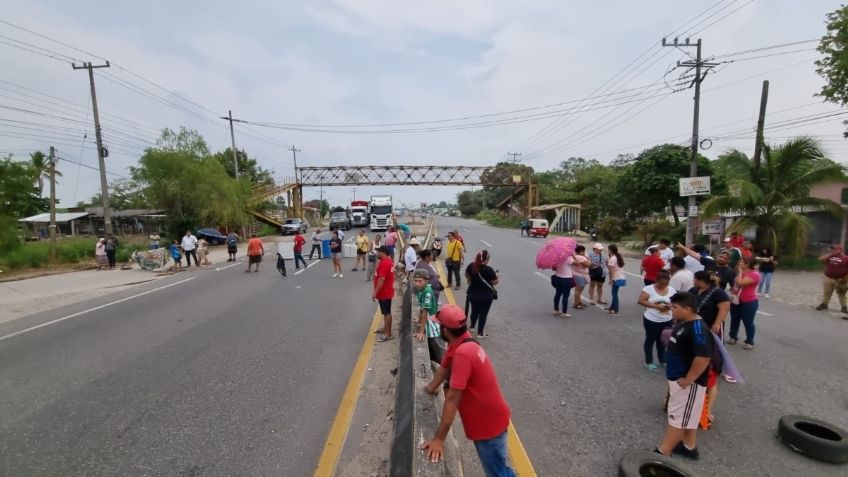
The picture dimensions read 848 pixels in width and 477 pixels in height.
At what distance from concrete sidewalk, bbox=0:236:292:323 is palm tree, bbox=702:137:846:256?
2006 centimetres

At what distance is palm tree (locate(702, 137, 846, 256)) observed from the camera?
13.6 m

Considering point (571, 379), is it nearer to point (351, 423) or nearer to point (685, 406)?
point (685, 406)

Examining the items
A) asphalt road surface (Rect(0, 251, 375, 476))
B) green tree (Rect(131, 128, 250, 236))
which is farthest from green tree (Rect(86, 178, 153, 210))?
asphalt road surface (Rect(0, 251, 375, 476))

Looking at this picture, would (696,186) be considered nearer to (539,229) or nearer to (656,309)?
(656,309)

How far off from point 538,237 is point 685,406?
3182 centimetres

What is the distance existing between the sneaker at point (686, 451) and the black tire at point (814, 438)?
2.80 ft

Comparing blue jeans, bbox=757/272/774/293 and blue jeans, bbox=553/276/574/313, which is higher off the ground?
blue jeans, bbox=553/276/574/313

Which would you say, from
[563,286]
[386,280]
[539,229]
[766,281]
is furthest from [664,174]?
[386,280]

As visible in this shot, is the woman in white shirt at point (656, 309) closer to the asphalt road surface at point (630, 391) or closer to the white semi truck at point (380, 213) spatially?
the asphalt road surface at point (630, 391)

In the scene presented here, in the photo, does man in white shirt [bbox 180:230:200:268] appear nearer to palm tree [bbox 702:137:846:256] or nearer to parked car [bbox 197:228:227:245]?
parked car [bbox 197:228:227:245]

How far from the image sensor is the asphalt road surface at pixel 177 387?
11.8 ft

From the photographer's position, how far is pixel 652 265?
7.53 metres

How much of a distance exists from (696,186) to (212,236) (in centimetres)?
2862

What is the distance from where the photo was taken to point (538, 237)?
34.3 metres
